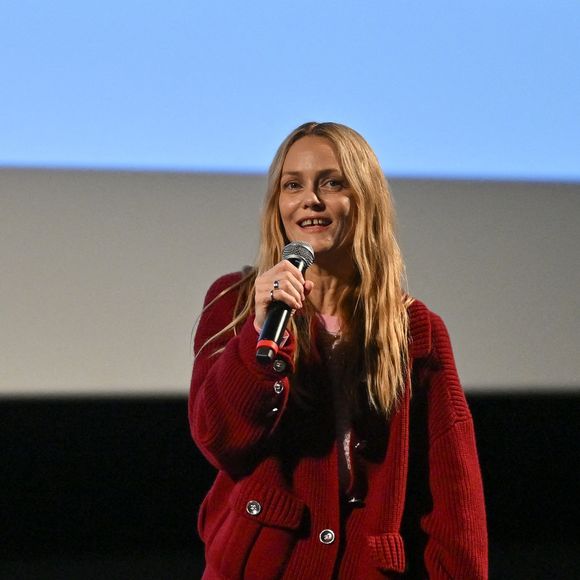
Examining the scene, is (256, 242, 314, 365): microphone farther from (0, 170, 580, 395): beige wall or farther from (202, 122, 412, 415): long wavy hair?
(0, 170, 580, 395): beige wall

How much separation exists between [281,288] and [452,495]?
422 mm

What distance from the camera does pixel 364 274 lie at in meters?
1.37

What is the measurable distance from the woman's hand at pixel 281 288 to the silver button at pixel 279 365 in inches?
2.0

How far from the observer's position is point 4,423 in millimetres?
2432

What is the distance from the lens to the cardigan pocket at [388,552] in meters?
1.22

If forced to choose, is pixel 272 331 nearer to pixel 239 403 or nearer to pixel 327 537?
pixel 239 403

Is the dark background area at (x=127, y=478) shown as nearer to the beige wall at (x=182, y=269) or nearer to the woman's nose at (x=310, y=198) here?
the beige wall at (x=182, y=269)

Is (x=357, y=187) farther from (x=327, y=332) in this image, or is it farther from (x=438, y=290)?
(x=438, y=290)

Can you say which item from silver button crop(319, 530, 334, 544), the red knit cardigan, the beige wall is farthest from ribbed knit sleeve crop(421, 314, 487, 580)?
the beige wall

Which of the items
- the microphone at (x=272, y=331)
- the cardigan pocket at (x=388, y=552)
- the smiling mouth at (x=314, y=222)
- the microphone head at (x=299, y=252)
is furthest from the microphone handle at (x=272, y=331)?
the cardigan pocket at (x=388, y=552)

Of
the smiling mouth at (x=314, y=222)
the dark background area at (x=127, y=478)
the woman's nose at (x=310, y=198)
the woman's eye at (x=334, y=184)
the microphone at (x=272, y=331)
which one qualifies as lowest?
the dark background area at (x=127, y=478)

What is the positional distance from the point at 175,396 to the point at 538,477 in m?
1.13

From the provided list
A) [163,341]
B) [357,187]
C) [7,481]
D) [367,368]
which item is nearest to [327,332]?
[367,368]

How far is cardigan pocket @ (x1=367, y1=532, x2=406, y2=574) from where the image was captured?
4.02 ft
